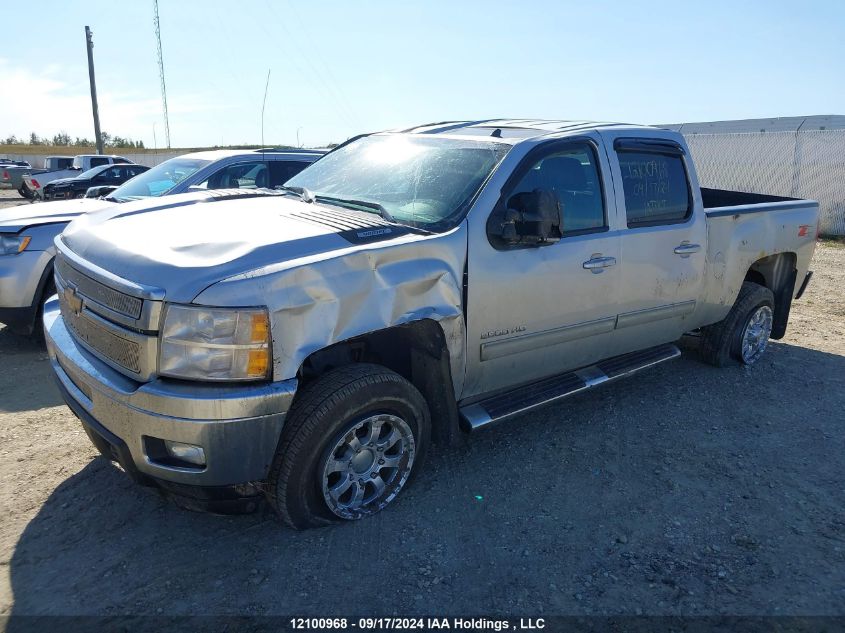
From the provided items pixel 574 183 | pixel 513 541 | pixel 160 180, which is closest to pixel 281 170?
pixel 160 180

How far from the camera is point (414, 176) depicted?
3.79 metres

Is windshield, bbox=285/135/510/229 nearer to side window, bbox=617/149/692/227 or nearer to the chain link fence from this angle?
side window, bbox=617/149/692/227

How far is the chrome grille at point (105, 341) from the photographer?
107 inches

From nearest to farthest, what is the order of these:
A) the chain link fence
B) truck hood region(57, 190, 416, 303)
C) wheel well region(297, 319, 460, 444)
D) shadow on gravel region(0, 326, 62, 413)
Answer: truck hood region(57, 190, 416, 303) < wheel well region(297, 319, 460, 444) < shadow on gravel region(0, 326, 62, 413) < the chain link fence

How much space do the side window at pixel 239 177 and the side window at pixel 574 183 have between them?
393 cm

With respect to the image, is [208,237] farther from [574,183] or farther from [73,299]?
[574,183]

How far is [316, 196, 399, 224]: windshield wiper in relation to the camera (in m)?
3.48

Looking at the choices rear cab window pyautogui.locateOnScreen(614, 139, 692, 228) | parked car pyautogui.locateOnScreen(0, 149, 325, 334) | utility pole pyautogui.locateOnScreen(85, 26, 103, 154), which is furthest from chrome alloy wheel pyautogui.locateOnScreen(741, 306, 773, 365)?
utility pole pyautogui.locateOnScreen(85, 26, 103, 154)

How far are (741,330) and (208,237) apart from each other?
456 centimetres

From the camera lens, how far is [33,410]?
4.53m

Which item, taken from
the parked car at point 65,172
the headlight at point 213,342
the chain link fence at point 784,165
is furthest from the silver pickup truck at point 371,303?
the parked car at point 65,172

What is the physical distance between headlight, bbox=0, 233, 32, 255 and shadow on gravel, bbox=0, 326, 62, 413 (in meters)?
0.92

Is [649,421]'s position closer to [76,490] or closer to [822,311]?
[76,490]

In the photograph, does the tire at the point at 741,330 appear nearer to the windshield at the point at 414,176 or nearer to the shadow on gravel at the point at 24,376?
the windshield at the point at 414,176
